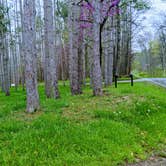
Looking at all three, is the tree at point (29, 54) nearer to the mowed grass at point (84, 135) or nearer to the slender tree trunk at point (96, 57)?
the mowed grass at point (84, 135)

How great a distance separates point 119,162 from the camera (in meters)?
3.56

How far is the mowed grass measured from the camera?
11.5 feet

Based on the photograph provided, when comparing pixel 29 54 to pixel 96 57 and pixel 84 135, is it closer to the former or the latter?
pixel 84 135

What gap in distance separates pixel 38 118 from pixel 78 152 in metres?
1.48

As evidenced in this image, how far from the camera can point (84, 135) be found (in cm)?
405

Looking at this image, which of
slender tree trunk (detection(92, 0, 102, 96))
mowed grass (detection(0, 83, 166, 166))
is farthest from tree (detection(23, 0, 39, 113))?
slender tree trunk (detection(92, 0, 102, 96))

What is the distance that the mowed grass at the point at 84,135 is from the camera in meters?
3.50

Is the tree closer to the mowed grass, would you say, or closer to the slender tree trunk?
the mowed grass

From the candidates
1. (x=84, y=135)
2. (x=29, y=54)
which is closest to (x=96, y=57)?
(x=29, y=54)

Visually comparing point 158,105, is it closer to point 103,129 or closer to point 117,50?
point 103,129

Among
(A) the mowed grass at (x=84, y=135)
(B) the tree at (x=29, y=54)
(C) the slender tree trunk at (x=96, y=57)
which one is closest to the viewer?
(A) the mowed grass at (x=84, y=135)

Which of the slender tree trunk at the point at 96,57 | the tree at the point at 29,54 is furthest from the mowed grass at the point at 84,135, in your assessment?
the slender tree trunk at the point at 96,57

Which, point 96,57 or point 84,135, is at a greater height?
point 96,57

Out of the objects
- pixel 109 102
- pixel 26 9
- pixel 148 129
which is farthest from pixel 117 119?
pixel 26 9
